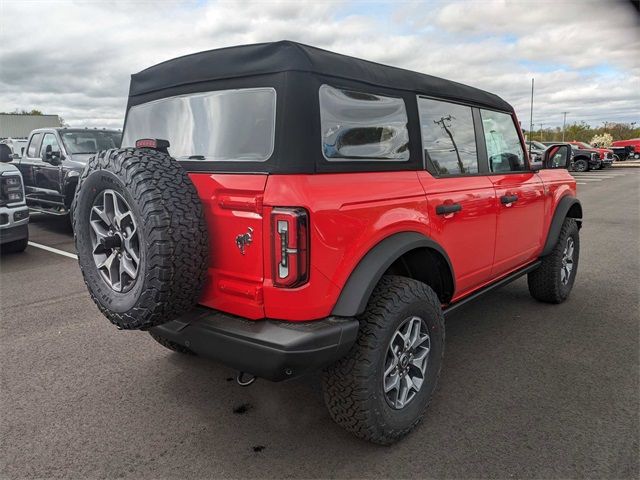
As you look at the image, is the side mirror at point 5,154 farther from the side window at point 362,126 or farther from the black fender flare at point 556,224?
the black fender flare at point 556,224

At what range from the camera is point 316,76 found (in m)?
2.29

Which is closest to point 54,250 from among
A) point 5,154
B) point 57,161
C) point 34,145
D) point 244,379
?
point 5,154

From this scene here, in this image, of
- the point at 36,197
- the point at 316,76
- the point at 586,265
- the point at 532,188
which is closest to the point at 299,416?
the point at 316,76

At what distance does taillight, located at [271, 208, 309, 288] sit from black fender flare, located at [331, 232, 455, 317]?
0.79ft

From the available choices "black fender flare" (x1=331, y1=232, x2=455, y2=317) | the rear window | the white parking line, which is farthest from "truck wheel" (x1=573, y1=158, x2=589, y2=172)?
the rear window

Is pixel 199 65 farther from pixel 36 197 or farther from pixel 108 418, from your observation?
pixel 36 197

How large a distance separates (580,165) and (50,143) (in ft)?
84.9

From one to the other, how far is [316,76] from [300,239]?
0.79 metres

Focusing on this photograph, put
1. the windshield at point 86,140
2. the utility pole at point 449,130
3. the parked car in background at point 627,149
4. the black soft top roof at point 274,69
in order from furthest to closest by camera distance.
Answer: the parked car in background at point 627,149 < the windshield at point 86,140 < the utility pole at point 449,130 < the black soft top roof at point 274,69

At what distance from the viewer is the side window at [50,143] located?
8.74 metres

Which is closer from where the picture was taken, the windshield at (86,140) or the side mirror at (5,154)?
the side mirror at (5,154)

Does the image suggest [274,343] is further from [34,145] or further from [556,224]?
[34,145]

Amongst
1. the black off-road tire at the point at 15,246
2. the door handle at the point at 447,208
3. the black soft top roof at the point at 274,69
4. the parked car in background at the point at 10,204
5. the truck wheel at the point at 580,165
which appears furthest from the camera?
the truck wheel at the point at 580,165

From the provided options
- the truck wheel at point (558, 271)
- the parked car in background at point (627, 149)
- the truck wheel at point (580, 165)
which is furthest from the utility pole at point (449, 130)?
the parked car in background at point (627, 149)
